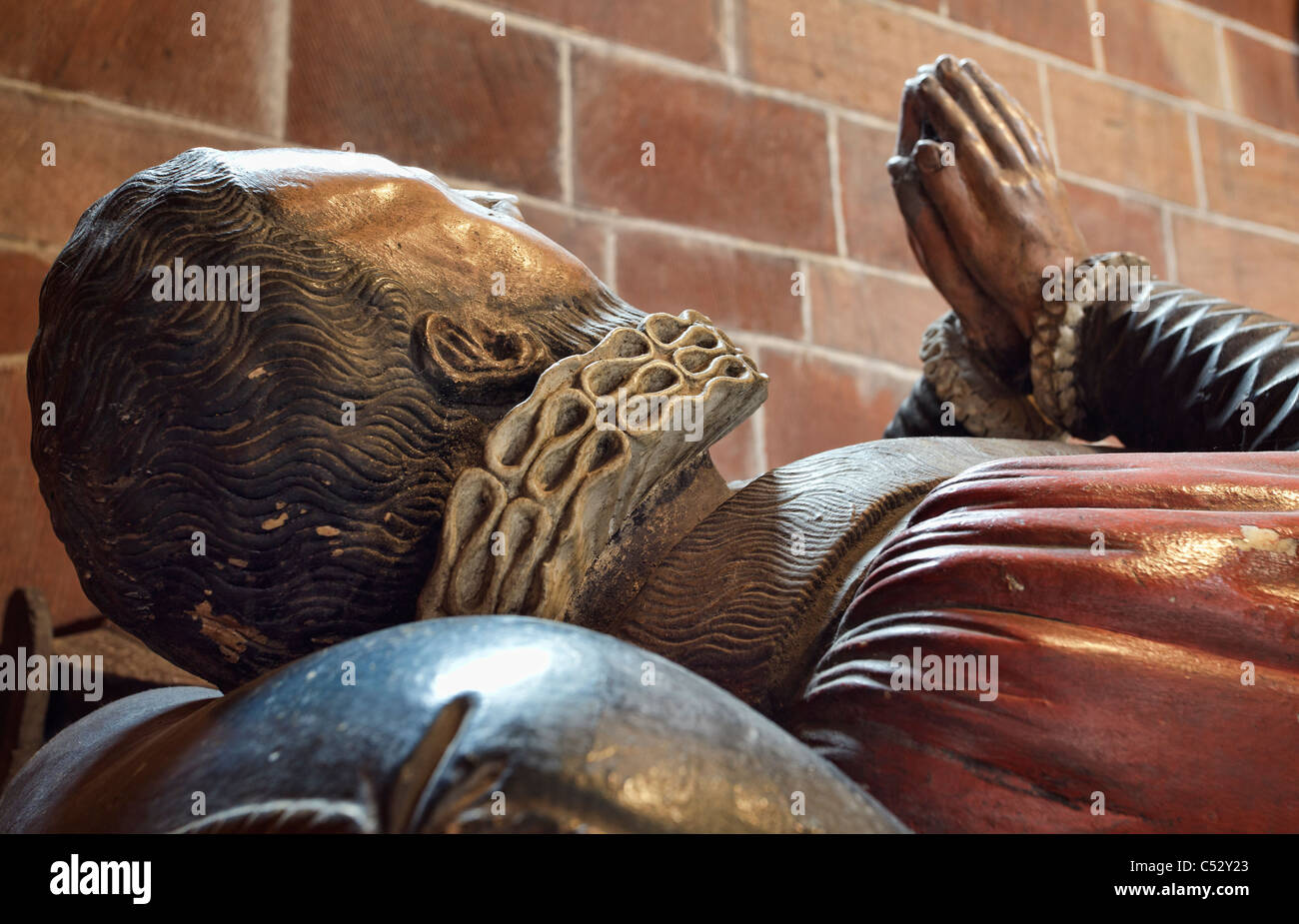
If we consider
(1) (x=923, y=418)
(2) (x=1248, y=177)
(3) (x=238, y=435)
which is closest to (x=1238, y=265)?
(2) (x=1248, y=177)

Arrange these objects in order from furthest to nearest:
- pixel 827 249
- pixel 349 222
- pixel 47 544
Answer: pixel 827 249
pixel 47 544
pixel 349 222

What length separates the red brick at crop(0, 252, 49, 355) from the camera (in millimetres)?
2043

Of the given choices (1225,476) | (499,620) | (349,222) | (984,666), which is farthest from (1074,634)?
(349,222)

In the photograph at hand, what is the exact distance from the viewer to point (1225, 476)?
1.10m

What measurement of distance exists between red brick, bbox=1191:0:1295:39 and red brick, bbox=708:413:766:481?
2213 millimetres

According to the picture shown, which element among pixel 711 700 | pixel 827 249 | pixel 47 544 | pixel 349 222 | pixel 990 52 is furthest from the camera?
pixel 990 52

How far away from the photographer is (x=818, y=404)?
2750 millimetres

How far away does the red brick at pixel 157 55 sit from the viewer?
7.00 ft

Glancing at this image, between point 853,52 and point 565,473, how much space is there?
2.22 metres

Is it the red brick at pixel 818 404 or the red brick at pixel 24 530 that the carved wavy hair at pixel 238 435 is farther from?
the red brick at pixel 818 404

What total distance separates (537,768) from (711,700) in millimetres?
156

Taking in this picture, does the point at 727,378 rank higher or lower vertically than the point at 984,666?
higher
